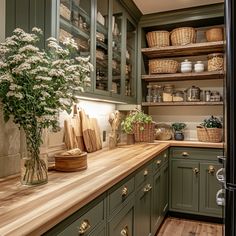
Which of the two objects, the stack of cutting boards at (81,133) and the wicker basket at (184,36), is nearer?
the stack of cutting boards at (81,133)

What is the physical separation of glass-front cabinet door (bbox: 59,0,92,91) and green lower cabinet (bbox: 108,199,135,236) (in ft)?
3.19

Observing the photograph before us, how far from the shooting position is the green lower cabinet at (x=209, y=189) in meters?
2.83

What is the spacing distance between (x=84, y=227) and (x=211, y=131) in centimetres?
233

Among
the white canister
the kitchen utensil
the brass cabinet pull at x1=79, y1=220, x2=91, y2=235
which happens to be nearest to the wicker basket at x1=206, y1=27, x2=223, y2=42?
the white canister

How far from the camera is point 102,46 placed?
2.30 metres

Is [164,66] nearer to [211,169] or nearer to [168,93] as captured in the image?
[168,93]

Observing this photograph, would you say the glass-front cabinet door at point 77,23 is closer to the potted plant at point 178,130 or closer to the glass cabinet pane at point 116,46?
the glass cabinet pane at point 116,46

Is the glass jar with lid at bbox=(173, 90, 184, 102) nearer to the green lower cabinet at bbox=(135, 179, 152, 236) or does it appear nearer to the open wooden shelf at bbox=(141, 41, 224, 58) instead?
the open wooden shelf at bbox=(141, 41, 224, 58)

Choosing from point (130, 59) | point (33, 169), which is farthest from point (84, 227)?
point (130, 59)

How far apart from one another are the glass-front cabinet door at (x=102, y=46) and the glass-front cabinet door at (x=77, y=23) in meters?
0.15

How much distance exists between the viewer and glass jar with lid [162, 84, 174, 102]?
10.9 ft

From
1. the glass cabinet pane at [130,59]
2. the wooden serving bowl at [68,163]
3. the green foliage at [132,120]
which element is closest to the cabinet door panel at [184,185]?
the green foliage at [132,120]

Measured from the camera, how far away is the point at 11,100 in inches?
45.6

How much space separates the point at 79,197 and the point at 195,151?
2.17 m
